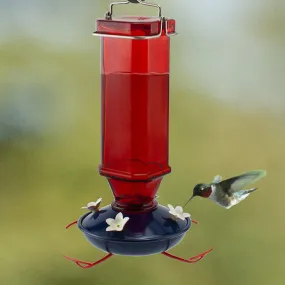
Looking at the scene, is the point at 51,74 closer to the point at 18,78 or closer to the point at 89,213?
the point at 18,78

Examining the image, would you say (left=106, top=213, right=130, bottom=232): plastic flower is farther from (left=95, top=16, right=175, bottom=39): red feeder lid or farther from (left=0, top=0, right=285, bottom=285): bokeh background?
(left=0, top=0, right=285, bottom=285): bokeh background

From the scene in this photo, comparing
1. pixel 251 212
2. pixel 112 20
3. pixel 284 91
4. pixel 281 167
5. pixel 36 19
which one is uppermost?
pixel 112 20

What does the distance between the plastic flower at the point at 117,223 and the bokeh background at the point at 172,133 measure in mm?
1844

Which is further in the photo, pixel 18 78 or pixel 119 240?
pixel 18 78

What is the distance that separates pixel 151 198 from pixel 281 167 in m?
1.93

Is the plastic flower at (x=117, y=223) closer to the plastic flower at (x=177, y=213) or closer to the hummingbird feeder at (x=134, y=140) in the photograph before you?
the hummingbird feeder at (x=134, y=140)

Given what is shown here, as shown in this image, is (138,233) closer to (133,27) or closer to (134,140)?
(134,140)

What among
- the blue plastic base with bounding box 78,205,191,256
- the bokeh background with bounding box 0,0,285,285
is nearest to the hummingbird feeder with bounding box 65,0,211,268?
the blue plastic base with bounding box 78,205,191,256

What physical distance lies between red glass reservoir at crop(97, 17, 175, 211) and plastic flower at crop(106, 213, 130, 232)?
0.32 feet

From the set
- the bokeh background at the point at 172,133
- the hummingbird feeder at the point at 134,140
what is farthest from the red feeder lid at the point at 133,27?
the bokeh background at the point at 172,133

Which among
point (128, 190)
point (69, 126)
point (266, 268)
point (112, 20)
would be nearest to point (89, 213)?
point (128, 190)

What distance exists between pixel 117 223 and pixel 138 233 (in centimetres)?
6

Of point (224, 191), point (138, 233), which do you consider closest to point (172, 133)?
point (224, 191)

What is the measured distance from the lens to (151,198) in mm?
1934
